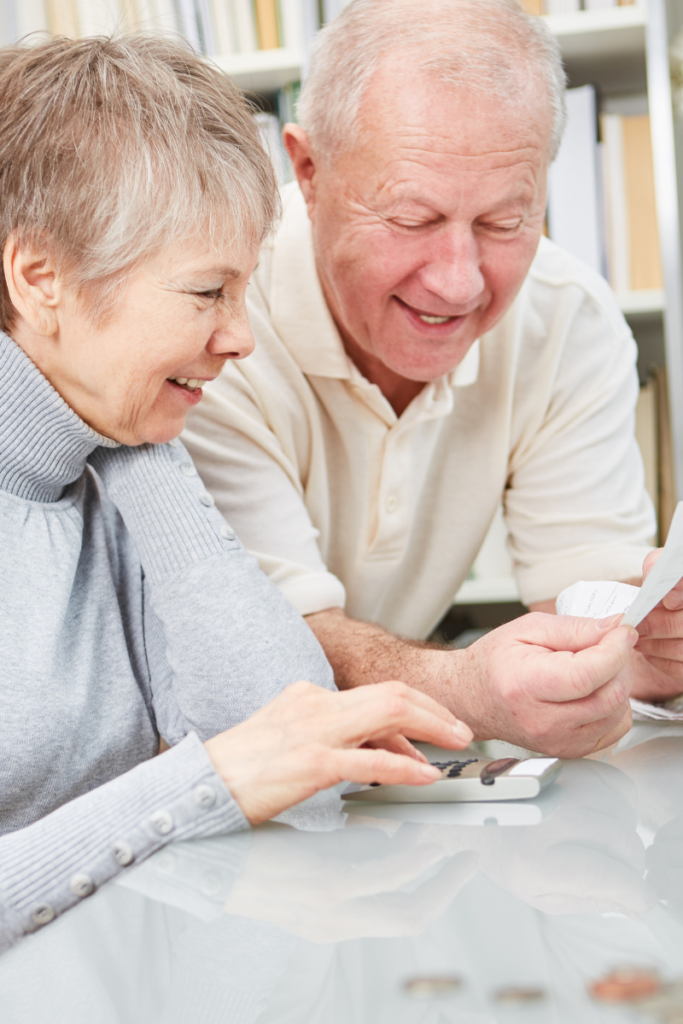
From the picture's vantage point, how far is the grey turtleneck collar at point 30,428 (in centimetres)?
91

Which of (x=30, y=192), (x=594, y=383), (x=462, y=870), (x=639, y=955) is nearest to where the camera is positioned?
(x=639, y=955)

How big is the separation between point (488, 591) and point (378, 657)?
113 cm

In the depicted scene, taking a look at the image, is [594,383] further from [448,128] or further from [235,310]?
[235,310]

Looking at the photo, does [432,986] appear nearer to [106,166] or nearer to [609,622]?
[609,622]

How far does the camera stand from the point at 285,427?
1.39m

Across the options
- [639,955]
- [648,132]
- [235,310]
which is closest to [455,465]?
[235,310]

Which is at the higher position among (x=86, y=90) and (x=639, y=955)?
(x=86, y=90)

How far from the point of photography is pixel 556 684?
33.0 inches

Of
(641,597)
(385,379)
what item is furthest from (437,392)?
(641,597)

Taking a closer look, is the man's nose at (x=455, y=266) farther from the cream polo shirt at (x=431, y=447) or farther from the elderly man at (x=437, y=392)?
the cream polo shirt at (x=431, y=447)

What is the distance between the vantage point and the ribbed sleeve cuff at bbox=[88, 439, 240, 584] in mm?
1000

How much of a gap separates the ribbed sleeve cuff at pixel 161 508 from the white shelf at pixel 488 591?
1.25 metres

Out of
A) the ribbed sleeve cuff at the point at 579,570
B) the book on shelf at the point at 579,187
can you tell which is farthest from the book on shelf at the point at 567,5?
the ribbed sleeve cuff at the point at 579,570

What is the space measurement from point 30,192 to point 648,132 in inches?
63.3
